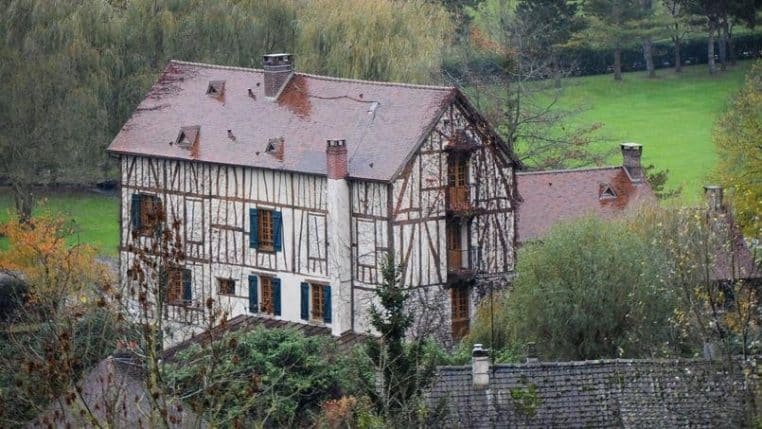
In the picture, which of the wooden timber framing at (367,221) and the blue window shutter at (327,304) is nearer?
the wooden timber framing at (367,221)

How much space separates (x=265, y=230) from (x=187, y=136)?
10.6 ft

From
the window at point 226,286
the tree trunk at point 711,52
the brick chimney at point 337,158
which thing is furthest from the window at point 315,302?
the tree trunk at point 711,52

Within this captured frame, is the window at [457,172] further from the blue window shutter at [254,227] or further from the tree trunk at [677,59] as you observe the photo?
the tree trunk at [677,59]

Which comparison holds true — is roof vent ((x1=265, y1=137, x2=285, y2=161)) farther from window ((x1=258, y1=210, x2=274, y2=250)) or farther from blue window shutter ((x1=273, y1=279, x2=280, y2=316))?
blue window shutter ((x1=273, y1=279, x2=280, y2=316))

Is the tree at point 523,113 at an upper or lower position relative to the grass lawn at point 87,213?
upper

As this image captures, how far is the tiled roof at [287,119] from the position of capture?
48344 mm

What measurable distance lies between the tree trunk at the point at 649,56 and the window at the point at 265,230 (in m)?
43.1

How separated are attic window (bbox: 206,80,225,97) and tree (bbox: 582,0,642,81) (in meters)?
37.4

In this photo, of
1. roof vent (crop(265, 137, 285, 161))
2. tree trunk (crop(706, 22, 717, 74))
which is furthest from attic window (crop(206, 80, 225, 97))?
tree trunk (crop(706, 22, 717, 74))

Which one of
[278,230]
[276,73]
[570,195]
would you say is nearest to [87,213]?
[276,73]

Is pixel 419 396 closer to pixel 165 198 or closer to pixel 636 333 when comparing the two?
pixel 636 333

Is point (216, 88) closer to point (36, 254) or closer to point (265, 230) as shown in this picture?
point (265, 230)

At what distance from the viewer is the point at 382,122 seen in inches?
1932

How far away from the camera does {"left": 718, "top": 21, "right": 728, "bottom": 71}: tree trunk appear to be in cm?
8994
